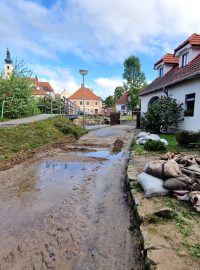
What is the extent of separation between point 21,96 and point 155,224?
15109 mm

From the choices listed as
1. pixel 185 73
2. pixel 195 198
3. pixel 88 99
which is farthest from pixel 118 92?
pixel 195 198

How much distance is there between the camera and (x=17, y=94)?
626 inches

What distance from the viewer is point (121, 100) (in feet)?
193

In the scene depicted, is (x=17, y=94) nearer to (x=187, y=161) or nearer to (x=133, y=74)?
(x=187, y=161)

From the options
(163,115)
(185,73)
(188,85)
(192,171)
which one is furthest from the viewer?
(163,115)

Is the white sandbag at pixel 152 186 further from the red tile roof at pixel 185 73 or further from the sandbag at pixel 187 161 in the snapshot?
the red tile roof at pixel 185 73

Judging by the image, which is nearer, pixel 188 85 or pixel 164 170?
pixel 164 170

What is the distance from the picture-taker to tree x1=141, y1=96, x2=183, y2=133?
13.1m

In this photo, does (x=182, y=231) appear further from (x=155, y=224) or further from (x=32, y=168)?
(x=32, y=168)

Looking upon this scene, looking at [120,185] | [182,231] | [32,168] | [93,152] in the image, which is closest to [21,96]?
[93,152]

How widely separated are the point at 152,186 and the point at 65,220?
5.23 feet

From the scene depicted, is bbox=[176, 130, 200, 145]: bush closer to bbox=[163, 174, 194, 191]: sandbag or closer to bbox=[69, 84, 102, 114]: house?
bbox=[163, 174, 194, 191]: sandbag

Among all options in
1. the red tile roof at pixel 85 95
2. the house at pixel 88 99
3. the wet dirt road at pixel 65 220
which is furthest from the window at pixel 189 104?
the red tile roof at pixel 85 95

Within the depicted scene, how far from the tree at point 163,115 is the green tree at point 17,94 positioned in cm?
834
